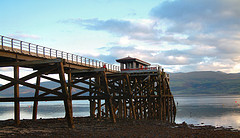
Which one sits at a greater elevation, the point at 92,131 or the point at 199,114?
the point at 92,131

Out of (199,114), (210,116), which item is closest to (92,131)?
(210,116)

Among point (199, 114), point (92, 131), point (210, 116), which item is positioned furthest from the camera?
point (199, 114)

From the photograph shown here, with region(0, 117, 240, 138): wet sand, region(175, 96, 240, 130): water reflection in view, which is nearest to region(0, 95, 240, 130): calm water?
region(175, 96, 240, 130): water reflection

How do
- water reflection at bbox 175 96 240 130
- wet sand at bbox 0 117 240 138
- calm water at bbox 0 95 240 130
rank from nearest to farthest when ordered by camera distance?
wet sand at bbox 0 117 240 138, water reflection at bbox 175 96 240 130, calm water at bbox 0 95 240 130

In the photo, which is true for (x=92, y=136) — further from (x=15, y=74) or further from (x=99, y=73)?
(x=99, y=73)

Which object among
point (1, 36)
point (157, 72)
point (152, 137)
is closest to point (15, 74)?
point (1, 36)

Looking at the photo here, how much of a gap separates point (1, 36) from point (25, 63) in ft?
9.46

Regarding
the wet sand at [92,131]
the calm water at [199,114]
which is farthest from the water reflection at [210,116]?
the wet sand at [92,131]

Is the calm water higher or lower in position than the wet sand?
lower

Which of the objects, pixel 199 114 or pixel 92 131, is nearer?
pixel 92 131

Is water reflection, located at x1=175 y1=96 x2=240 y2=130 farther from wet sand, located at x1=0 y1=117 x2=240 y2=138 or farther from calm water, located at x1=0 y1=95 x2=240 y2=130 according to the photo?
wet sand, located at x1=0 y1=117 x2=240 y2=138

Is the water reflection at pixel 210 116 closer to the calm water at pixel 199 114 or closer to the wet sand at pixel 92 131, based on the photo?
the calm water at pixel 199 114

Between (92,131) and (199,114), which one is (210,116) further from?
(92,131)

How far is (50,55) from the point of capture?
2805 cm
